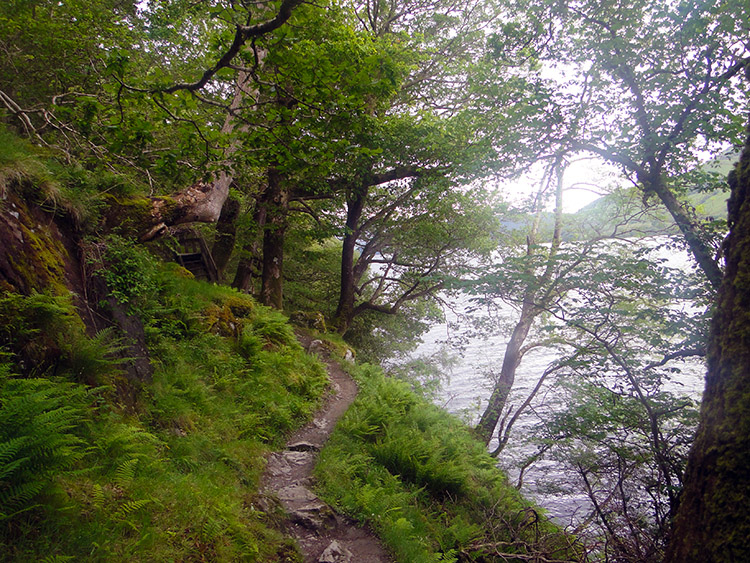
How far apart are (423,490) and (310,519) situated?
8.00 ft

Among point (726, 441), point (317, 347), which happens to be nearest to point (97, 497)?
point (726, 441)

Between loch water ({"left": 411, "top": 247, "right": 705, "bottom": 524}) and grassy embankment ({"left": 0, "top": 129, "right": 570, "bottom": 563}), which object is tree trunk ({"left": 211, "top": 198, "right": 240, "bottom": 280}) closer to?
grassy embankment ({"left": 0, "top": 129, "right": 570, "bottom": 563})

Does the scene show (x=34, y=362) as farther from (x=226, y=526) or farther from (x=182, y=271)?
(x=182, y=271)

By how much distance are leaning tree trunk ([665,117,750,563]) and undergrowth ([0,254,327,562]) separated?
133 inches

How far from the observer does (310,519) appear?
4656 mm

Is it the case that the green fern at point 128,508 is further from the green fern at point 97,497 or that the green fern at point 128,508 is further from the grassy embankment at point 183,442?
the green fern at point 97,497

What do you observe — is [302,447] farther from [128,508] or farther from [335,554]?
[128,508]

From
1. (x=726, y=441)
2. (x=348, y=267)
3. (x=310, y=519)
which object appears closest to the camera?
(x=726, y=441)

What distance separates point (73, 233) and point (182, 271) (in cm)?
393

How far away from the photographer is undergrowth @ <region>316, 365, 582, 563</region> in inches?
195

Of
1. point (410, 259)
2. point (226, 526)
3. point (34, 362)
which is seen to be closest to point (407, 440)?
point (226, 526)

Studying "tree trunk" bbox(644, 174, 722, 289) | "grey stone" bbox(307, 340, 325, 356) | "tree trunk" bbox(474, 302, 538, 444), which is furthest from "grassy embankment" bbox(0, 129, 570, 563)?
"tree trunk" bbox(644, 174, 722, 289)

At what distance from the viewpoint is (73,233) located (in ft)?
16.8

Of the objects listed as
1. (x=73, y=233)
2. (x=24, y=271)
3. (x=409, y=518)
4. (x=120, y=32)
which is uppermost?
(x=120, y=32)
